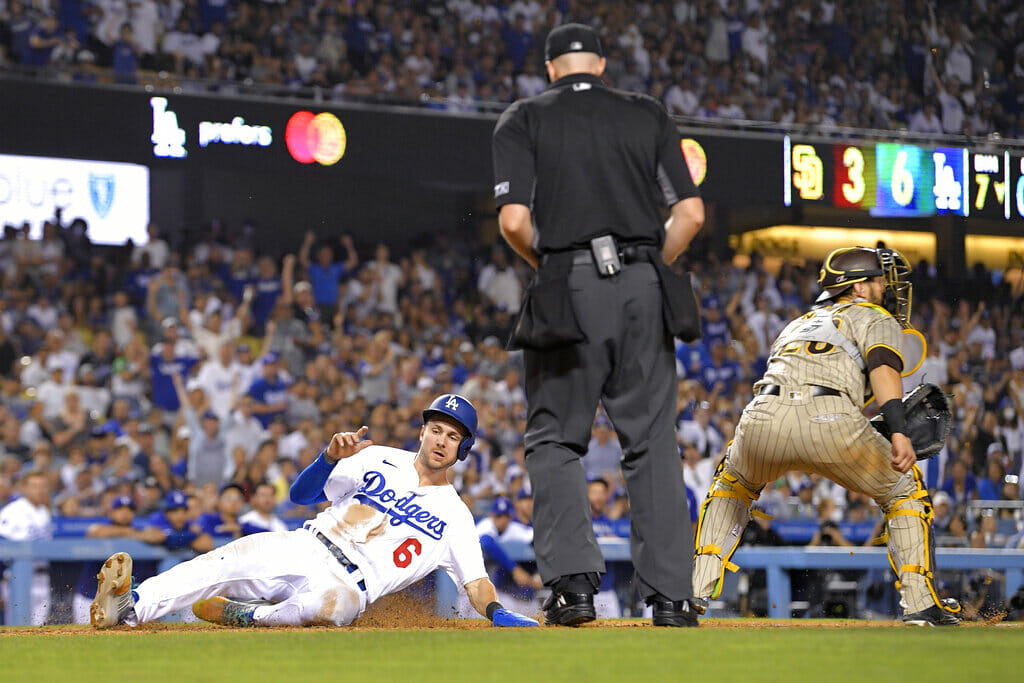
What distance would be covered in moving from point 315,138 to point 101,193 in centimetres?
233

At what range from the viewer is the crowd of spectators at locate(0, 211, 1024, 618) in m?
10.1

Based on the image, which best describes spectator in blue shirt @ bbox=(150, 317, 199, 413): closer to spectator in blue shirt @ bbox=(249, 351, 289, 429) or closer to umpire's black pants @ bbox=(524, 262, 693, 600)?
spectator in blue shirt @ bbox=(249, 351, 289, 429)

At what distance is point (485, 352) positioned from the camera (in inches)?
518

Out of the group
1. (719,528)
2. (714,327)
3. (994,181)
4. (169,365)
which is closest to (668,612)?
(719,528)

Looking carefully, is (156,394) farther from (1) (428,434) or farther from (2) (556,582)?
(2) (556,582)

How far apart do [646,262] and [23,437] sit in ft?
25.5

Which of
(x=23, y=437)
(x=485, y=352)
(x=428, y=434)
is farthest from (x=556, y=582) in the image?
(x=485, y=352)

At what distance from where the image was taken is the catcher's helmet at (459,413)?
15.8ft

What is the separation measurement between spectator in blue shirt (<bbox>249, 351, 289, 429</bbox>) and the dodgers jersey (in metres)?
6.75

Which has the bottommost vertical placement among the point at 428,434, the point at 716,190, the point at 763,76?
the point at 428,434

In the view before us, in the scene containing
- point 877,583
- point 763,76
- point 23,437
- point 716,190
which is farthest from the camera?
point 763,76

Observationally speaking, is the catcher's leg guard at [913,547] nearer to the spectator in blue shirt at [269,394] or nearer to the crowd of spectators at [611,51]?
the spectator in blue shirt at [269,394]

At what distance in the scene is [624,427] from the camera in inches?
159

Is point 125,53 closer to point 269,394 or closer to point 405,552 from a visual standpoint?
point 269,394
